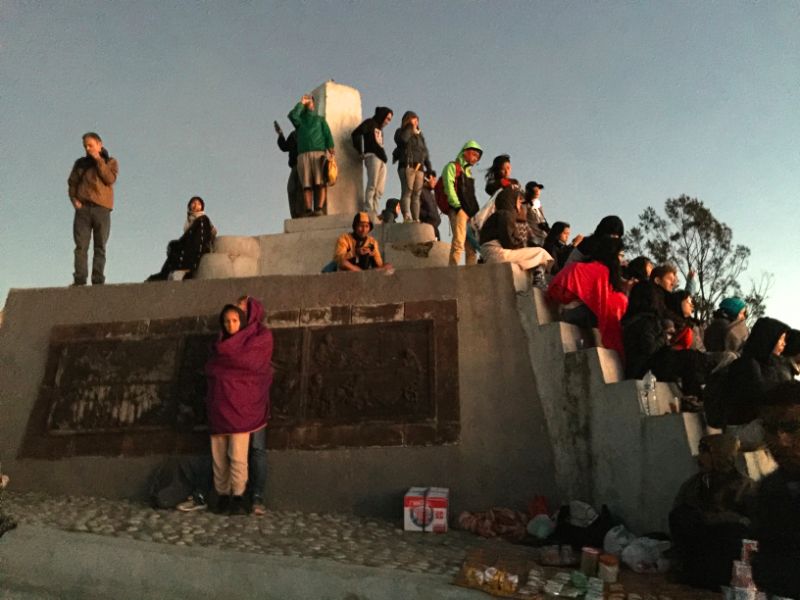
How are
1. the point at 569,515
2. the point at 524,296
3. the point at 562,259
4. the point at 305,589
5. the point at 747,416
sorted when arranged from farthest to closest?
the point at 562,259 < the point at 524,296 < the point at 569,515 < the point at 747,416 < the point at 305,589

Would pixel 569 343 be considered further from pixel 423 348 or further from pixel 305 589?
pixel 305 589

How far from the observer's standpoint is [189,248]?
8961 mm

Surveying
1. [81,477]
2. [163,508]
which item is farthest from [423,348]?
[81,477]

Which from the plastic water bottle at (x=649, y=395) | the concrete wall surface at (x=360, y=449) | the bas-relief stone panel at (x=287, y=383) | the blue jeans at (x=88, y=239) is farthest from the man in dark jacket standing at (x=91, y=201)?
A: the plastic water bottle at (x=649, y=395)

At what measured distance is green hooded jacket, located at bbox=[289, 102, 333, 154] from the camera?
32.3 ft

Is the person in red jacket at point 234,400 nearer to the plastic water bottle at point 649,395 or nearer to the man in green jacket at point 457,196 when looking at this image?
the man in green jacket at point 457,196

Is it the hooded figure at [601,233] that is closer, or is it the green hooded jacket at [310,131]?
the hooded figure at [601,233]

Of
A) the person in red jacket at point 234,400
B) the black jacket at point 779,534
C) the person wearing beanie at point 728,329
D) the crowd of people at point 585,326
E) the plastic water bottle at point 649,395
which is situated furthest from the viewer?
the person wearing beanie at point 728,329

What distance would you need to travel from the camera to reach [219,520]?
5.36 meters

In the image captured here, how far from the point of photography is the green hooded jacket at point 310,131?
32.3ft

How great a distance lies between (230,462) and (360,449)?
1.15 metres

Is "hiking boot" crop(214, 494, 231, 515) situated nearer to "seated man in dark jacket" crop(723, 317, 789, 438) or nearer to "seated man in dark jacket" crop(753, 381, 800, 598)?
"seated man in dark jacket" crop(723, 317, 789, 438)

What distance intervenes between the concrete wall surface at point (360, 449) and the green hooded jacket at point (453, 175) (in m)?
1.56

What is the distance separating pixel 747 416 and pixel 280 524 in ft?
12.1
